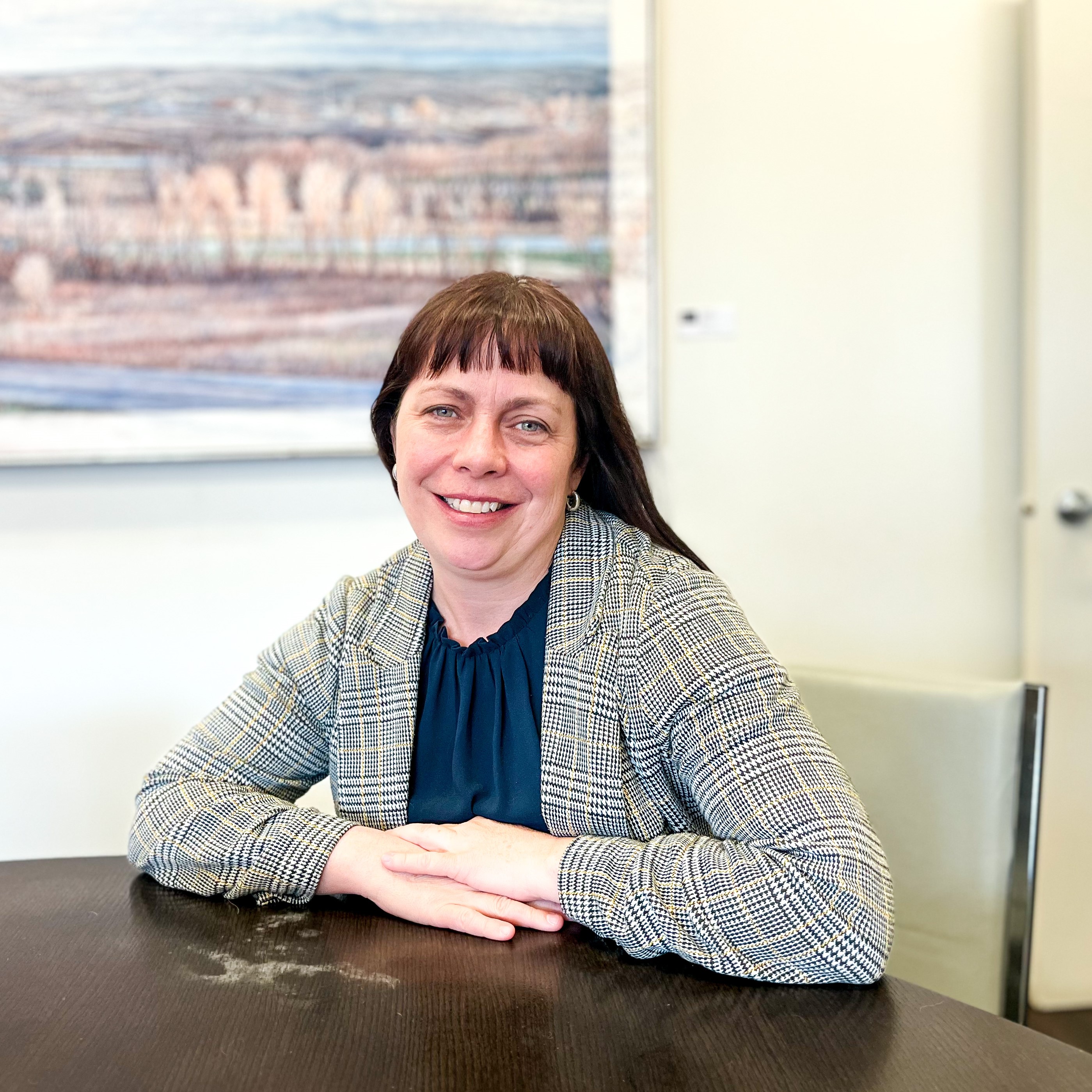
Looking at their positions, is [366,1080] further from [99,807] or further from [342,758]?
[99,807]

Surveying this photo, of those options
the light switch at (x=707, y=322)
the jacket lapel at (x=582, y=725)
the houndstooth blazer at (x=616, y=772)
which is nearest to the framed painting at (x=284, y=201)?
the light switch at (x=707, y=322)

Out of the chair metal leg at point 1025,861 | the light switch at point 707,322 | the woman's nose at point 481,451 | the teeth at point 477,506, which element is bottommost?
the chair metal leg at point 1025,861

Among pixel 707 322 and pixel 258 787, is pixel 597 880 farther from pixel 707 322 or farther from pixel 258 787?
pixel 707 322

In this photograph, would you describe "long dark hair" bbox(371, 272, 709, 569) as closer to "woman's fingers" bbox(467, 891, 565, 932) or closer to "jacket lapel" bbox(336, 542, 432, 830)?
"jacket lapel" bbox(336, 542, 432, 830)

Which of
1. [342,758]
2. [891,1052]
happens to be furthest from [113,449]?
[891,1052]

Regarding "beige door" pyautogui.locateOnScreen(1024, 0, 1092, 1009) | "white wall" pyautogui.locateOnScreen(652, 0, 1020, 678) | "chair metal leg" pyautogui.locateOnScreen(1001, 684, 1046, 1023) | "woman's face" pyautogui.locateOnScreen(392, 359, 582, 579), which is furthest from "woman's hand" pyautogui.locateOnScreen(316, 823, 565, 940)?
"beige door" pyautogui.locateOnScreen(1024, 0, 1092, 1009)

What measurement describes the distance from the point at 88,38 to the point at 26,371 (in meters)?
0.70

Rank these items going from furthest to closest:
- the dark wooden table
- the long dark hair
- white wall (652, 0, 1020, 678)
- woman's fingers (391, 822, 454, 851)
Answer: white wall (652, 0, 1020, 678) < the long dark hair < woman's fingers (391, 822, 454, 851) < the dark wooden table

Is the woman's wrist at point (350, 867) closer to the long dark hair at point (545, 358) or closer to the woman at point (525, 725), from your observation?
the woman at point (525, 725)

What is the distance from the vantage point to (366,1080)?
2.59ft

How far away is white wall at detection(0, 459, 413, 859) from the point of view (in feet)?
7.53

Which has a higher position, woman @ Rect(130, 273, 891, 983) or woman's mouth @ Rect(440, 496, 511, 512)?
woman's mouth @ Rect(440, 496, 511, 512)

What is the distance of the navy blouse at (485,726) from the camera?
132 centimetres

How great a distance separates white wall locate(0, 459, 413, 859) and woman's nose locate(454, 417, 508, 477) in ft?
3.41
